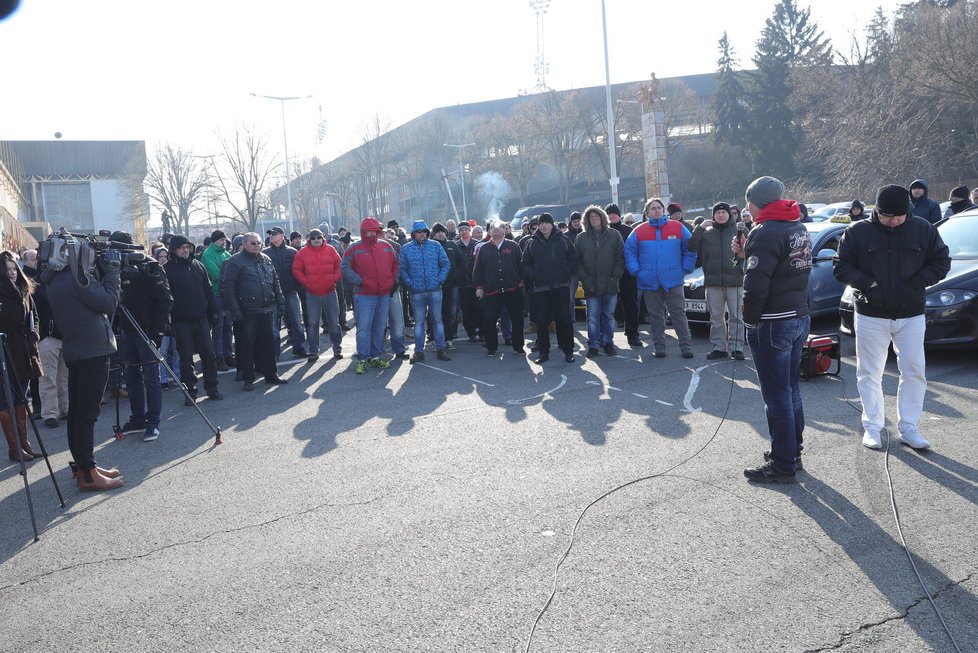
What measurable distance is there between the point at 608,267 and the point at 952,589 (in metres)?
7.73

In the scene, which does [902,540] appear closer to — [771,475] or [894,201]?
[771,475]

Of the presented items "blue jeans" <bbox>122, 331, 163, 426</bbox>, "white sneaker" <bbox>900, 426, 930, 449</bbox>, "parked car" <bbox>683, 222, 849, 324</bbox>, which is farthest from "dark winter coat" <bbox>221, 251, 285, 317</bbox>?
"white sneaker" <bbox>900, 426, 930, 449</bbox>

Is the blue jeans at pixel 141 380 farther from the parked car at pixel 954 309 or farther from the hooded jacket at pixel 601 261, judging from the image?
the parked car at pixel 954 309

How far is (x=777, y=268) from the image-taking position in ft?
18.1

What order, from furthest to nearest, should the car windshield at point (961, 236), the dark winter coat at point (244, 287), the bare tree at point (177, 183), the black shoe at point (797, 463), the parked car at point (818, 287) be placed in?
the bare tree at point (177, 183)
the parked car at point (818, 287)
the dark winter coat at point (244, 287)
the car windshield at point (961, 236)
the black shoe at point (797, 463)

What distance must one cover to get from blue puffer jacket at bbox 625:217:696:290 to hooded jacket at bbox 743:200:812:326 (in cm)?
518

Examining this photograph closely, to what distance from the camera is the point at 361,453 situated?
707 centimetres

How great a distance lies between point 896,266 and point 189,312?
8.11 metres

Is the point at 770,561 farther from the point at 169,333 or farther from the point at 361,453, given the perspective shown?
the point at 169,333

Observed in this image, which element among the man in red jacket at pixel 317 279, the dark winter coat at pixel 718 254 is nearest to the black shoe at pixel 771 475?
the dark winter coat at pixel 718 254

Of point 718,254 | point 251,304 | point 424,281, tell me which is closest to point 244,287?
point 251,304

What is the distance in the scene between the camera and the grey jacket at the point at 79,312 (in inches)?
251

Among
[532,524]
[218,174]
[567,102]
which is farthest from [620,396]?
[567,102]

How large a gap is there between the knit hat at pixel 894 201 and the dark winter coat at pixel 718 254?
13.5ft
